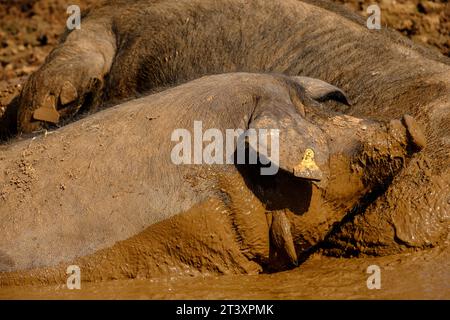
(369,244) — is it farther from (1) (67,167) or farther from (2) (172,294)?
(1) (67,167)

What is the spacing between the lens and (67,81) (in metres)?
5.44

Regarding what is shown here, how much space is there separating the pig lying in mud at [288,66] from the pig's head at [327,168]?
187mm

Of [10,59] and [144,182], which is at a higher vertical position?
[10,59]

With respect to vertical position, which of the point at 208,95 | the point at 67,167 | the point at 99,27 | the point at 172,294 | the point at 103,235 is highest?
the point at 99,27

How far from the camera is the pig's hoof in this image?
11.6ft

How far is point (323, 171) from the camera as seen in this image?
136 inches

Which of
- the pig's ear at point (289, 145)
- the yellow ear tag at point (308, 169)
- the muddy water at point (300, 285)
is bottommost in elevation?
the muddy water at point (300, 285)

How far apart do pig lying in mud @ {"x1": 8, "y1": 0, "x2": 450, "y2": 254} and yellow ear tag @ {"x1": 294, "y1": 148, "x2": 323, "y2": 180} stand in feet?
1.77

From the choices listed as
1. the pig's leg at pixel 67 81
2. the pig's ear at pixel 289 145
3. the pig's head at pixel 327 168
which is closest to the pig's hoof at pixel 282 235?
the pig's head at pixel 327 168

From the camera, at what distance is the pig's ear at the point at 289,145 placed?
10.9ft

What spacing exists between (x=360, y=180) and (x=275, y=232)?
39 centimetres

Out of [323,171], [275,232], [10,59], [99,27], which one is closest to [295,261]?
[275,232]

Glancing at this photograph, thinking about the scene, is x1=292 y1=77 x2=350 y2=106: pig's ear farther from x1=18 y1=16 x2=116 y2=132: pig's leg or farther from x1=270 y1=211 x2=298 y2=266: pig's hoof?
x1=18 y1=16 x2=116 y2=132: pig's leg

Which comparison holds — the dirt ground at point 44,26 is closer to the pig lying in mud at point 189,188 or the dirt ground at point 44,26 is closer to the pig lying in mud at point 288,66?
the pig lying in mud at point 288,66
